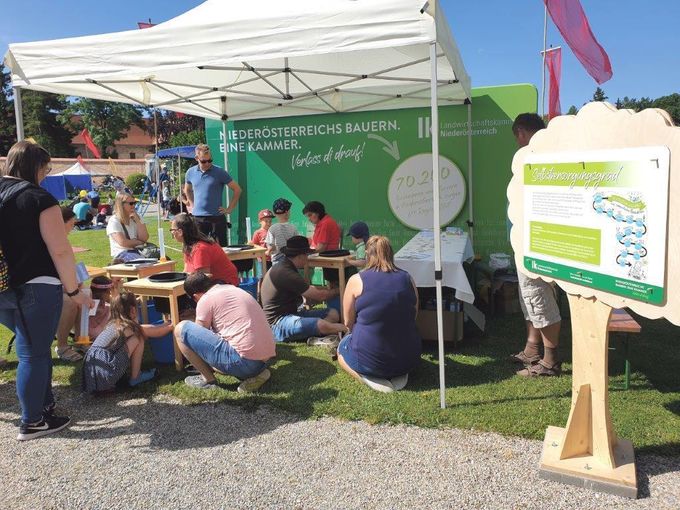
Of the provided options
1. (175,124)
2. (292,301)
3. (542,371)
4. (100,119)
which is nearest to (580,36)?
(542,371)

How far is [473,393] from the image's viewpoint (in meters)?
3.57

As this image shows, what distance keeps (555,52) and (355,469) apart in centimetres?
919

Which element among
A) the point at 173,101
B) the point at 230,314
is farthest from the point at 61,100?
the point at 230,314

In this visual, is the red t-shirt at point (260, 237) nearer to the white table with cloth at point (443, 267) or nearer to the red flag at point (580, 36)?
the white table with cloth at point (443, 267)

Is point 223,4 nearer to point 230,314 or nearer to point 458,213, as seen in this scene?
point 230,314

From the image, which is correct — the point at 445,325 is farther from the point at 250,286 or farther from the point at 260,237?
the point at 260,237

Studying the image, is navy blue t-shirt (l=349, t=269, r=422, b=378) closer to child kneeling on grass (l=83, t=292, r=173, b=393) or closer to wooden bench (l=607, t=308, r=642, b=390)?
wooden bench (l=607, t=308, r=642, b=390)

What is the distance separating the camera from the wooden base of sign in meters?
2.43

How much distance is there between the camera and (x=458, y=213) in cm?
672

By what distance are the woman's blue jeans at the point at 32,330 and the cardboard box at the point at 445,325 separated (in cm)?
295

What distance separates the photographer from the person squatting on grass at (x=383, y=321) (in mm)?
3559

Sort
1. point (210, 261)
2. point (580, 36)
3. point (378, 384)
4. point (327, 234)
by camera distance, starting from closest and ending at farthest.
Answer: point (378, 384), point (210, 261), point (327, 234), point (580, 36)

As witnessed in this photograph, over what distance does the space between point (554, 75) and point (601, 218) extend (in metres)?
8.10

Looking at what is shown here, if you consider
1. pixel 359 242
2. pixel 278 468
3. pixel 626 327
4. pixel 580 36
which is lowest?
pixel 278 468
